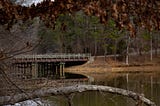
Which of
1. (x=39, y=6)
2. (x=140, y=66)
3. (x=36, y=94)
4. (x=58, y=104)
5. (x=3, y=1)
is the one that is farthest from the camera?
(x=140, y=66)

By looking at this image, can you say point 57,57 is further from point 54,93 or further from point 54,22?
point 54,22

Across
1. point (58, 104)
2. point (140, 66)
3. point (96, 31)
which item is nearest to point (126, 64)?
point (140, 66)

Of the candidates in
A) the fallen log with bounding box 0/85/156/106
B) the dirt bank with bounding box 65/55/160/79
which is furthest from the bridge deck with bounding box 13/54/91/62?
the fallen log with bounding box 0/85/156/106

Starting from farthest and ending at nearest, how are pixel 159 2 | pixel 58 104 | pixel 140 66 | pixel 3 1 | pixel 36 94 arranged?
pixel 140 66
pixel 58 104
pixel 36 94
pixel 3 1
pixel 159 2

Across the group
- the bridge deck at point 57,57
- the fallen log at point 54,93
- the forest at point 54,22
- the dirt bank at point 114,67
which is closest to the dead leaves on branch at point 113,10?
the forest at point 54,22

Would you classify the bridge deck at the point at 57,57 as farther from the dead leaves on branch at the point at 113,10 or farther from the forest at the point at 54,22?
the dead leaves on branch at the point at 113,10

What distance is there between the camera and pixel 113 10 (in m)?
2.72

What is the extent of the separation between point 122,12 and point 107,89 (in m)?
1.89

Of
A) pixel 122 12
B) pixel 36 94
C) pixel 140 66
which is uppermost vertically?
pixel 122 12

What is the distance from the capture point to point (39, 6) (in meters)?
3.38

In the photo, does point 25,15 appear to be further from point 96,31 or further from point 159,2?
point 96,31

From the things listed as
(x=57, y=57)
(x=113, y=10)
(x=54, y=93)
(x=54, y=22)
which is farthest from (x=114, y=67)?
(x=113, y=10)

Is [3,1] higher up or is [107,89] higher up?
[3,1]

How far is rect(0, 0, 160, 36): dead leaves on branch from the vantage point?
278cm
